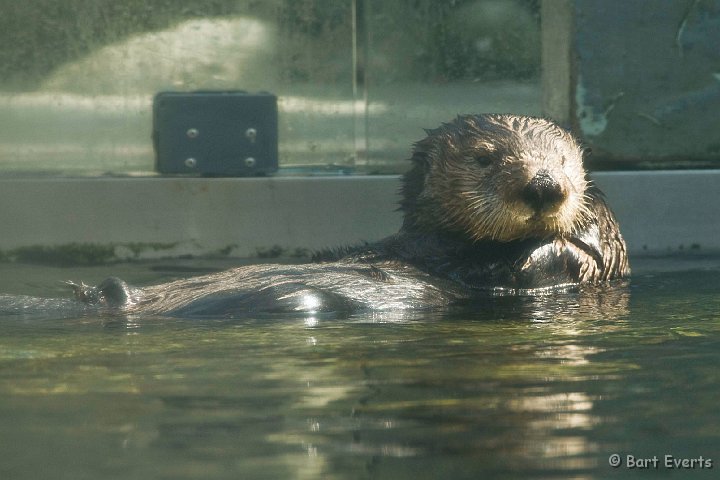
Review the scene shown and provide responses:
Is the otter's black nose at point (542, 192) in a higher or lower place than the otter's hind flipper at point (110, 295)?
higher

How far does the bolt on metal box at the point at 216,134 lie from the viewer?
7875 millimetres

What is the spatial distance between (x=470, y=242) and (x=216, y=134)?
109 inches

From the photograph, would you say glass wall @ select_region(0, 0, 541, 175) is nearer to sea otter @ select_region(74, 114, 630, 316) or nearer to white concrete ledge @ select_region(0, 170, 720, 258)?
white concrete ledge @ select_region(0, 170, 720, 258)

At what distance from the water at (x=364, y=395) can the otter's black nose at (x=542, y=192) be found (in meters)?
0.49

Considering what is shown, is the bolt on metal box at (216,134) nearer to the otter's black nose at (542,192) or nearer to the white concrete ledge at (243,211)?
the white concrete ledge at (243,211)

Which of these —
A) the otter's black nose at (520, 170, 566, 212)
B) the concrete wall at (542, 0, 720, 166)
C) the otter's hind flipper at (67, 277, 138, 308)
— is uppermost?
the concrete wall at (542, 0, 720, 166)

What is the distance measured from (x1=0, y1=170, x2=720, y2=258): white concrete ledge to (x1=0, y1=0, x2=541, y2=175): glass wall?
523 mm

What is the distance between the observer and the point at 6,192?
24.9ft

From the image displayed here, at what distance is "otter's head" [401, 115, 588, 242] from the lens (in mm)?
5273

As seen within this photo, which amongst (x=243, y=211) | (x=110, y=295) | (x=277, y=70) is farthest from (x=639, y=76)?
(x=110, y=295)

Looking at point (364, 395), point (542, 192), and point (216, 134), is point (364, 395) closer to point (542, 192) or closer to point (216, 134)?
point (542, 192)

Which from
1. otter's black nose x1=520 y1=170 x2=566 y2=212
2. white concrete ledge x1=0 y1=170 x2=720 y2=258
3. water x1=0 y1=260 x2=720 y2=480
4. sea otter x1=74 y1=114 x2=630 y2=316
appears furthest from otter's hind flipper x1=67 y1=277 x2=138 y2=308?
white concrete ledge x1=0 y1=170 x2=720 y2=258

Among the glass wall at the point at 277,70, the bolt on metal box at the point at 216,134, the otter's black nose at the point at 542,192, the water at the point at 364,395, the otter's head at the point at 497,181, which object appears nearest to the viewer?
the water at the point at 364,395

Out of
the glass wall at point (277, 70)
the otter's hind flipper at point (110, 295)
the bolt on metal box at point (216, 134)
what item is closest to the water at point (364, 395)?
the otter's hind flipper at point (110, 295)
